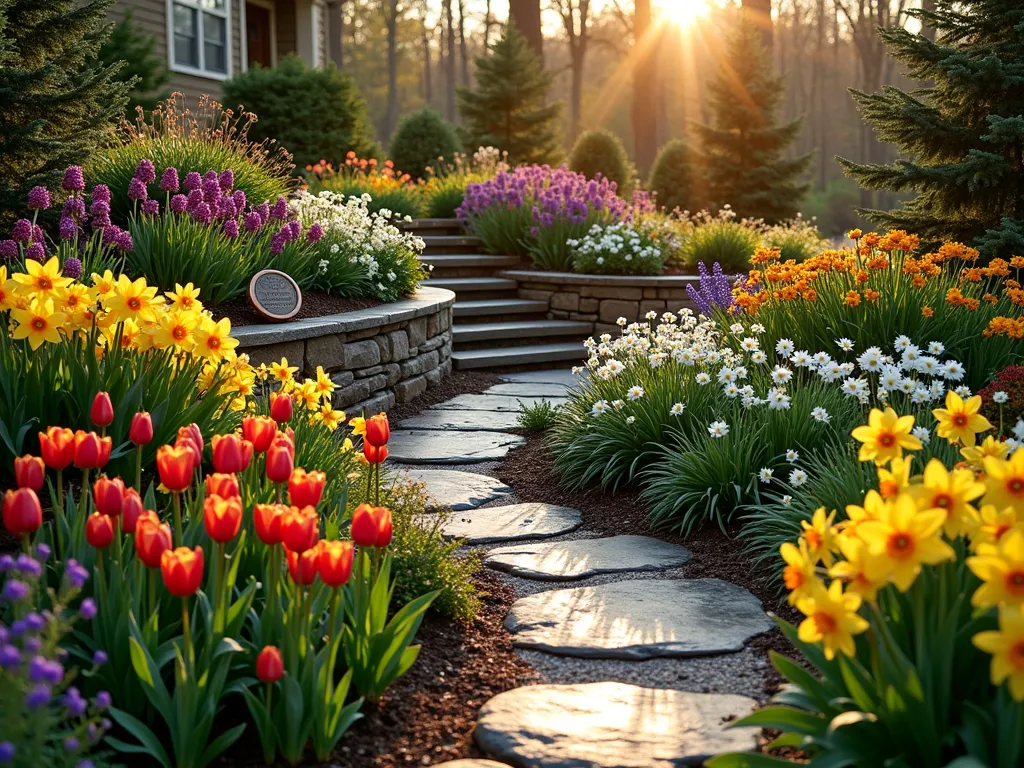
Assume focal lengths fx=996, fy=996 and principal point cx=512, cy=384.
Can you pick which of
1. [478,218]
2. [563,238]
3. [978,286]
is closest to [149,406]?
[978,286]

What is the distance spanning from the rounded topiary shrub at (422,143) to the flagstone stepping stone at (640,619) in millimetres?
13074

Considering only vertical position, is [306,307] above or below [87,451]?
above

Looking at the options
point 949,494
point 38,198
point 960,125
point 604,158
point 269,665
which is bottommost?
point 269,665

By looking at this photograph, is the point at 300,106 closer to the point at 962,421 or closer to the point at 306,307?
the point at 306,307

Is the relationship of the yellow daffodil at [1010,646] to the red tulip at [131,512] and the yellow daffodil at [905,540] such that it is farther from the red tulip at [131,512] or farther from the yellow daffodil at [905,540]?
the red tulip at [131,512]

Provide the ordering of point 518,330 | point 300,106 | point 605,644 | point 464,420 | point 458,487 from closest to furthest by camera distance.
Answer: point 605,644 → point 458,487 → point 464,420 → point 518,330 → point 300,106

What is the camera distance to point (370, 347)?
6258 mm

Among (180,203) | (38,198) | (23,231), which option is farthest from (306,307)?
(23,231)

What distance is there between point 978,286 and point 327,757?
4.53 meters

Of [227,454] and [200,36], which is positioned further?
[200,36]

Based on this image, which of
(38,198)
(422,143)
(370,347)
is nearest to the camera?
(38,198)

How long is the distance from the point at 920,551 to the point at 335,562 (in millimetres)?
1134

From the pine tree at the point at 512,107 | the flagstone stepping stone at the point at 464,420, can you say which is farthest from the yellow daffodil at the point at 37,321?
the pine tree at the point at 512,107

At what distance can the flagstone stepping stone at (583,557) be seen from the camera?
12.3 feet
